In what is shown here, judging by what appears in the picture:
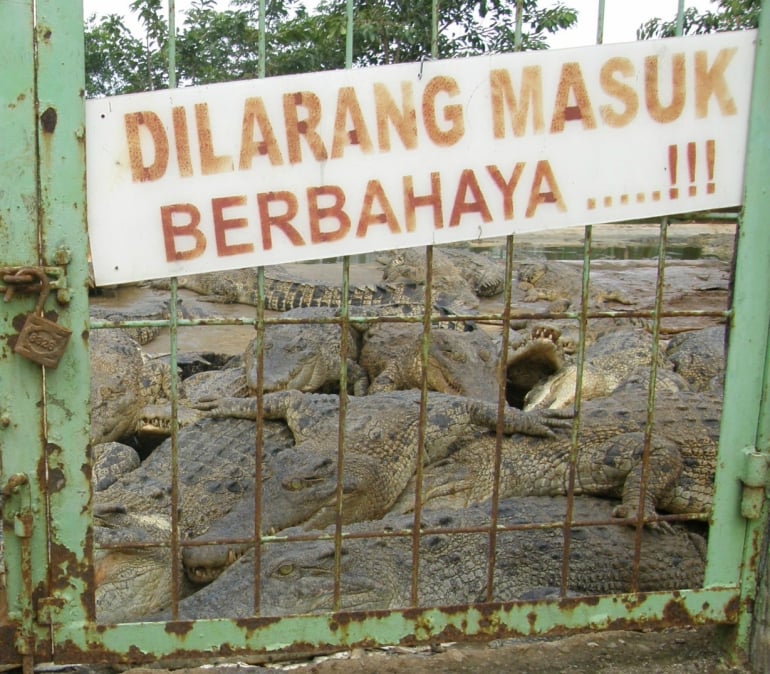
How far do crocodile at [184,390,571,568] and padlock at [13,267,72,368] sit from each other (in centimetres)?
198

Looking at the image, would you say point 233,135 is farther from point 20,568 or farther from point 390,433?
point 390,433

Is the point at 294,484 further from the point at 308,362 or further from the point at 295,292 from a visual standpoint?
the point at 295,292

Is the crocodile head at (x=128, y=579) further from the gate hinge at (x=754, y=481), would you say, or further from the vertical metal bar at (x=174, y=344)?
the gate hinge at (x=754, y=481)

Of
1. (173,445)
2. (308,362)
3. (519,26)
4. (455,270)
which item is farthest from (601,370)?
(455,270)

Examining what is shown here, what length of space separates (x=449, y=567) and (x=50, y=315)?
202 cm

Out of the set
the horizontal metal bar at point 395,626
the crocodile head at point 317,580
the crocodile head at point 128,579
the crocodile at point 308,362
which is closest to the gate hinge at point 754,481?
the horizontal metal bar at point 395,626

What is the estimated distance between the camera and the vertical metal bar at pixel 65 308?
1914 mm

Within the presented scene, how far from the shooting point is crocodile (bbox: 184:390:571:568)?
4035mm

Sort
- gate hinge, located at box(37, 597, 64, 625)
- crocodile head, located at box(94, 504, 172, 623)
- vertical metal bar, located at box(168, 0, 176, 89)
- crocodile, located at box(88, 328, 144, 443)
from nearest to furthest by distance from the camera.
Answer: vertical metal bar, located at box(168, 0, 176, 89) → gate hinge, located at box(37, 597, 64, 625) → crocodile head, located at box(94, 504, 172, 623) → crocodile, located at box(88, 328, 144, 443)

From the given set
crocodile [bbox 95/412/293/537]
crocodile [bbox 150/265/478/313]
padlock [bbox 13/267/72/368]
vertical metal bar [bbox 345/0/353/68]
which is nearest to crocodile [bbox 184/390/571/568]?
crocodile [bbox 95/412/293/537]

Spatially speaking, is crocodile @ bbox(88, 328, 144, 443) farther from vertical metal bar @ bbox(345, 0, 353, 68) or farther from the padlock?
vertical metal bar @ bbox(345, 0, 353, 68)

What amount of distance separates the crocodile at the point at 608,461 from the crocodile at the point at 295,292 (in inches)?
144

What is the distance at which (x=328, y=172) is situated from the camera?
2.11 m

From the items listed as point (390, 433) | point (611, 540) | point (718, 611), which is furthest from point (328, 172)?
point (390, 433)
